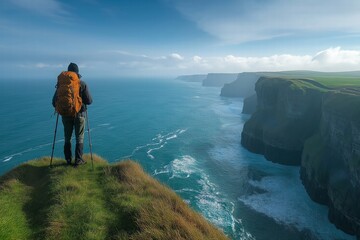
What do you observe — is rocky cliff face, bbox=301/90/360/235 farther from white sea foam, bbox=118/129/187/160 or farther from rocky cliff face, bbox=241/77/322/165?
white sea foam, bbox=118/129/187/160

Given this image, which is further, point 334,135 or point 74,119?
point 334,135

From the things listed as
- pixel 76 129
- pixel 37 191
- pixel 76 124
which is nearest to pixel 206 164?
pixel 76 129

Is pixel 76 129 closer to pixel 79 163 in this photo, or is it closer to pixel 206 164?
pixel 79 163

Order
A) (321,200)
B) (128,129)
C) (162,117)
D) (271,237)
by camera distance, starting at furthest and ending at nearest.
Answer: (162,117) < (128,129) < (321,200) < (271,237)

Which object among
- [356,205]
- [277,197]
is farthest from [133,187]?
[277,197]

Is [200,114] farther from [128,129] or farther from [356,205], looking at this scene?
[356,205]

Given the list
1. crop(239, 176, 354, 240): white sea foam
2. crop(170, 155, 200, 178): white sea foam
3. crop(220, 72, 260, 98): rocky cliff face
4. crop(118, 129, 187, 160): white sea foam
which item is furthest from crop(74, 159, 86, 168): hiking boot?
crop(220, 72, 260, 98): rocky cliff face

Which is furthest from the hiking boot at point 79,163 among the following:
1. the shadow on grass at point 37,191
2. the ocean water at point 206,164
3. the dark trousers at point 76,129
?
the ocean water at point 206,164

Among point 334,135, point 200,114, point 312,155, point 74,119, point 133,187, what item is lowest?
point 200,114
